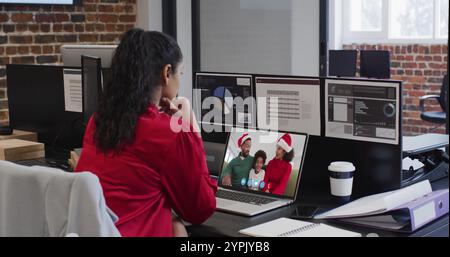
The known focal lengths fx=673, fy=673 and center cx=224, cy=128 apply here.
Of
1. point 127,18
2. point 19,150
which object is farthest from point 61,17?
point 19,150

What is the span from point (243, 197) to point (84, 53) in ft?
4.90

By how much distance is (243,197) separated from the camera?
2.34 m

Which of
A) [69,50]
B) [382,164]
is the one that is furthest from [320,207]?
[69,50]

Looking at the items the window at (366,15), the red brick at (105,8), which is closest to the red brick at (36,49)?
the red brick at (105,8)

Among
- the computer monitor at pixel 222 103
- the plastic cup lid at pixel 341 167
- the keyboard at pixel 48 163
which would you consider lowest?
the keyboard at pixel 48 163

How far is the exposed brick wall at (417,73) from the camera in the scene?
689cm

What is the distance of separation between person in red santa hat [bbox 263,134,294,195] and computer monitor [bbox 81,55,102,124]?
0.95 m

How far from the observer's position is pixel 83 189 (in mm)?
1633

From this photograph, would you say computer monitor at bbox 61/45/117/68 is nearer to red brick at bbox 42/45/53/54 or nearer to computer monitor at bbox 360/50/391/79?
red brick at bbox 42/45/53/54

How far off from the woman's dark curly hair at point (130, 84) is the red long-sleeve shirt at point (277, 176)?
0.51 m

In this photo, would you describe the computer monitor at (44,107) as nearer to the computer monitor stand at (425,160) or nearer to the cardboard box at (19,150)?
the cardboard box at (19,150)

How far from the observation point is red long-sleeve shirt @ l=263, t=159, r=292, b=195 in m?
2.32

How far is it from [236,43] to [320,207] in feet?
10.3
